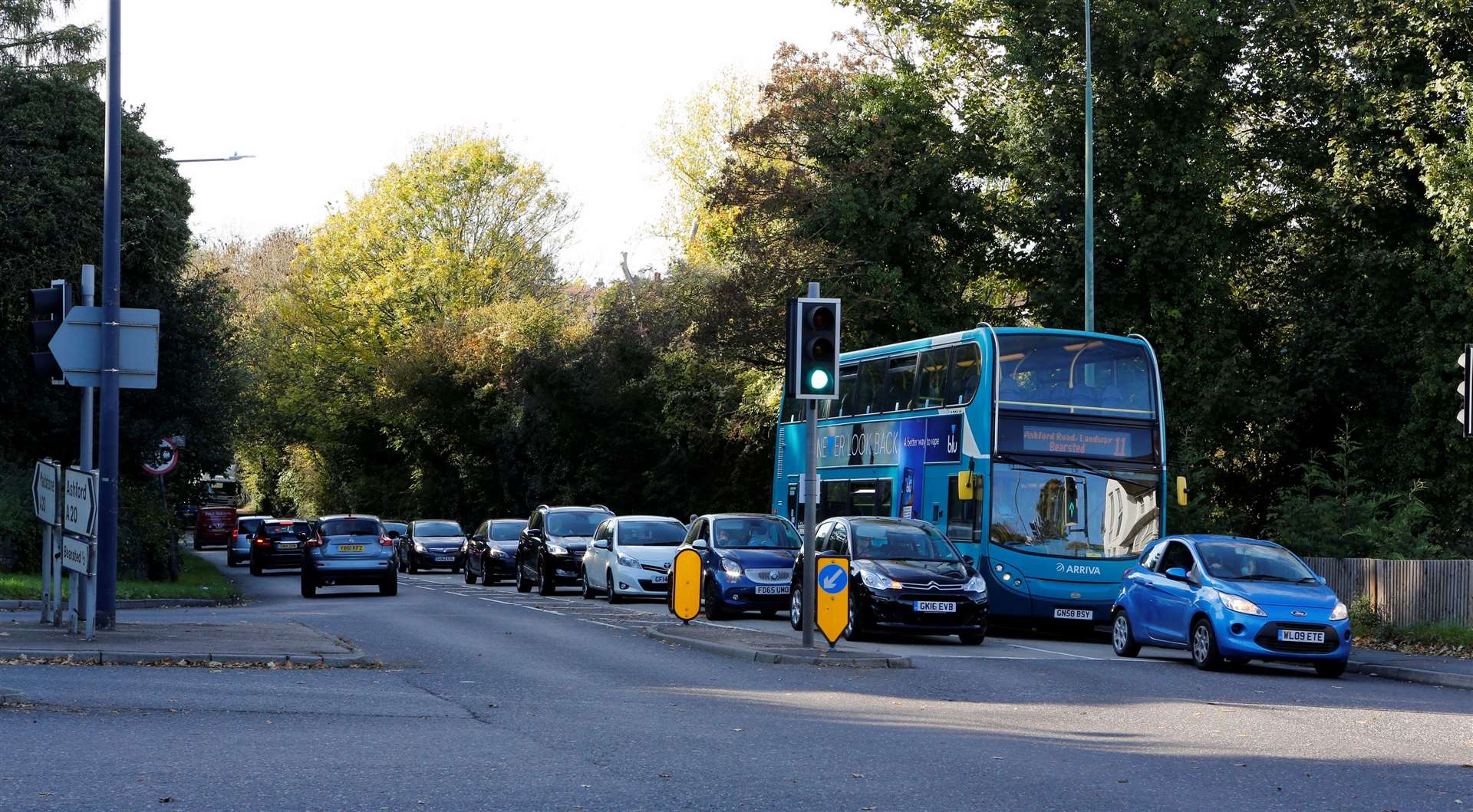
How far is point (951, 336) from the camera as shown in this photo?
78.9ft

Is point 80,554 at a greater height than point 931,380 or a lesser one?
lesser

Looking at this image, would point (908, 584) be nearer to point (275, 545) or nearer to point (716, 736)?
point (716, 736)

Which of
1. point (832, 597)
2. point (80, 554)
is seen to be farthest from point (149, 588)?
point (832, 597)

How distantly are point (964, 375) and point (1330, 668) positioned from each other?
736 centimetres

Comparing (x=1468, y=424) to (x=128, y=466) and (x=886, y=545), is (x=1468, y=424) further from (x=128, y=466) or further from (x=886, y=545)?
(x=128, y=466)

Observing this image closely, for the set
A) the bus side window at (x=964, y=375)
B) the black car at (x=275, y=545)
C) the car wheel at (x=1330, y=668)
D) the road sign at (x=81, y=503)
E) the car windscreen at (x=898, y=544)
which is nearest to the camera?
the road sign at (x=81, y=503)

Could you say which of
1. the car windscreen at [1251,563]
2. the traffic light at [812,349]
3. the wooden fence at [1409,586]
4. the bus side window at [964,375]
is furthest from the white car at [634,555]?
the traffic light at [812,349]

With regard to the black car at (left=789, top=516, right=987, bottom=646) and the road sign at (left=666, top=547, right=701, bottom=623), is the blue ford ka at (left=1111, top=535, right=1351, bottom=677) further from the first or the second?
the road sign at (left=666, top=547, right=701, bottom=623)

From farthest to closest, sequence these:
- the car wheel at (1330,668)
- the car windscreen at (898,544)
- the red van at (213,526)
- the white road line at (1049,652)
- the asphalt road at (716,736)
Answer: the red van at (213,526) < the car windscreen at (898,544) < the white road line at (1049,652) < the car wheel at (1330,668) < the asphalt road at (716,736)

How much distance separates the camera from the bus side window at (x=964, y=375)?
22.9 meters

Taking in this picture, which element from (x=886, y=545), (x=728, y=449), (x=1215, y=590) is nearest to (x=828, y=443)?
(x=886, y=545)

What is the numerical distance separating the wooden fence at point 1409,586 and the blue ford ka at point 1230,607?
4.15 meters

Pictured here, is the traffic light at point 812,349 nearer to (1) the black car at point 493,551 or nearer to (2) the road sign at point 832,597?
(2) the road sign at point 832,597

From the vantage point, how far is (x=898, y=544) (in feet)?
69.1
